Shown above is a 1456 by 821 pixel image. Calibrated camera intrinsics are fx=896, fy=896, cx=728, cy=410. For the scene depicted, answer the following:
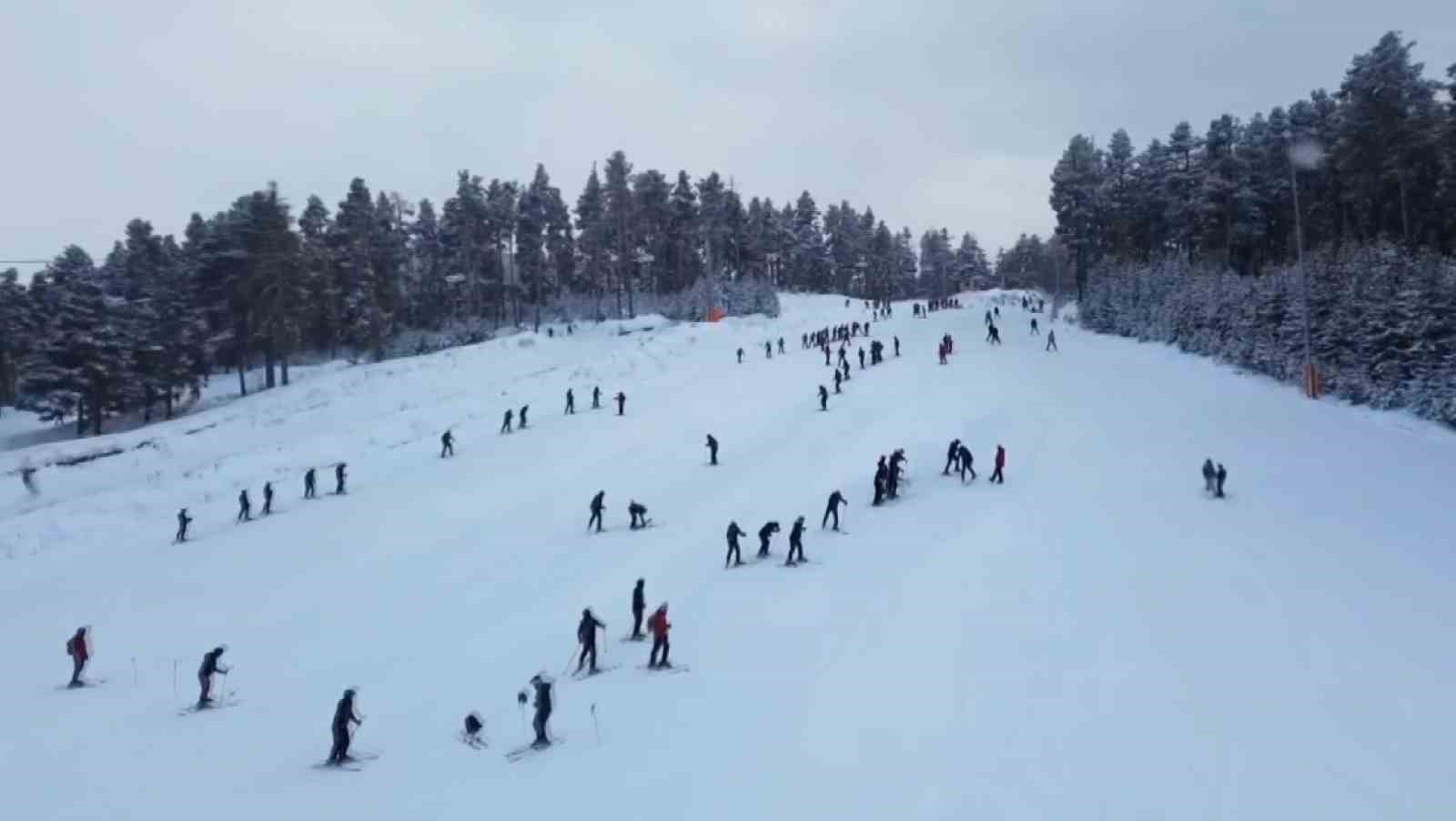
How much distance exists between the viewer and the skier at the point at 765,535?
66.7 ft

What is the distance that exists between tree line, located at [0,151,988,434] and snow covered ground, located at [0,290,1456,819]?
72.8ft

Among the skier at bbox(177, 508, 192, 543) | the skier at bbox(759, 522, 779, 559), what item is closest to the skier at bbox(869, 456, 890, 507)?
the skier at bbox(759, 522, 779, 559)

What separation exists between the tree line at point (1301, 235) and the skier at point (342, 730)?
108 feet

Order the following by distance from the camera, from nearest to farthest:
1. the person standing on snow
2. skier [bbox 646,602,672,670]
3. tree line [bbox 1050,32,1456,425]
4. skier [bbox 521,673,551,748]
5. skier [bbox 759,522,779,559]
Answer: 1. skier [bbox 521,673,551,748]
2. skier [bbox 646,602,672,670]
3. skier [bbox 759,522,779,559]
4. the person standing on snow
5. tree line [bbox 1050,32,1456,425]

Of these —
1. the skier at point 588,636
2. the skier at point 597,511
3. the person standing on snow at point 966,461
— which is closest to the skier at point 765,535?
the skier at point 597,511

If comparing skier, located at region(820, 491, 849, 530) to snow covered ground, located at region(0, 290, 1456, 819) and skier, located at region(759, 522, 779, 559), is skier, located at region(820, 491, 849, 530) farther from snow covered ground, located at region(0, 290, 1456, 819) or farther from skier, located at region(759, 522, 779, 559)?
skier, located at region(759, 522, 779, 559)

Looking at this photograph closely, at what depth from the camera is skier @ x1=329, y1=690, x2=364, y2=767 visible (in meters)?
12.2

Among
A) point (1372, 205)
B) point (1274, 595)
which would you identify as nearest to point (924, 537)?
point (1274, 595)

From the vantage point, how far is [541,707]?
12.4m

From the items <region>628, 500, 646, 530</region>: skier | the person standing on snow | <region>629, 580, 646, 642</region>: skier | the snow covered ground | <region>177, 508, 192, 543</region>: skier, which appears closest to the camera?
the snow covered ground

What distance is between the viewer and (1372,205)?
53688mm

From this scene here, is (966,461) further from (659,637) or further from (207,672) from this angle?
(207,672)

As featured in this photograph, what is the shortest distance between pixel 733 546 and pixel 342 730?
9.94m

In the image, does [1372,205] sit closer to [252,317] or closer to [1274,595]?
[1274,595]
